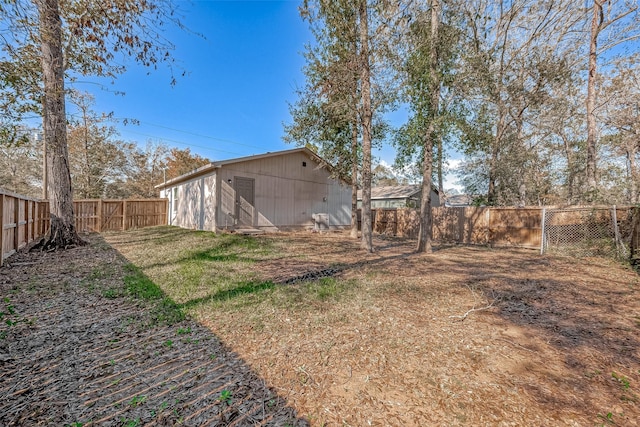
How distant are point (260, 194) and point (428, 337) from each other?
10.4 meters

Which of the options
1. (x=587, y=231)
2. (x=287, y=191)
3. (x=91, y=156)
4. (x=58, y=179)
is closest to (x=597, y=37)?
(x=587, y=231)

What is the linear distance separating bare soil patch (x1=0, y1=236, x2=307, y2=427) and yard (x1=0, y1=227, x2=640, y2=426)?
13 millimetres

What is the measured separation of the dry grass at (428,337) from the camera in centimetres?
190

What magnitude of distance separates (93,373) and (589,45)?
16.9m

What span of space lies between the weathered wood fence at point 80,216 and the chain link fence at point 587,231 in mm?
14432

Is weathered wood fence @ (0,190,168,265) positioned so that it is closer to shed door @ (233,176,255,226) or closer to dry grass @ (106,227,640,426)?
dry grass @ (106,227,640,426)

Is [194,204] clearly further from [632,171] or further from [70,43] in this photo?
[632,171]

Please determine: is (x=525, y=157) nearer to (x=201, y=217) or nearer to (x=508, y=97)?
(x=508, y=97)

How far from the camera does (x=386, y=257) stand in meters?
7.54

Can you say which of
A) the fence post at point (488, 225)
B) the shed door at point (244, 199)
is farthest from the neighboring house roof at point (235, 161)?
the fence post at point (488, 225)

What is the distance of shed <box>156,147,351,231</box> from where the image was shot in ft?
36.9

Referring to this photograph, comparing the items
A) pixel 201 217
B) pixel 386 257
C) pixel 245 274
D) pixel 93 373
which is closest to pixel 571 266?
pixel 386 257

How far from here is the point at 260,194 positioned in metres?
12.2

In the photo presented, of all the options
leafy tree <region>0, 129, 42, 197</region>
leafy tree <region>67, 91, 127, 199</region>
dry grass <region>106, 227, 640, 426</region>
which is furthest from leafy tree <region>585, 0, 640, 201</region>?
leafy tree <region>0, 129, 42, 197</region>
